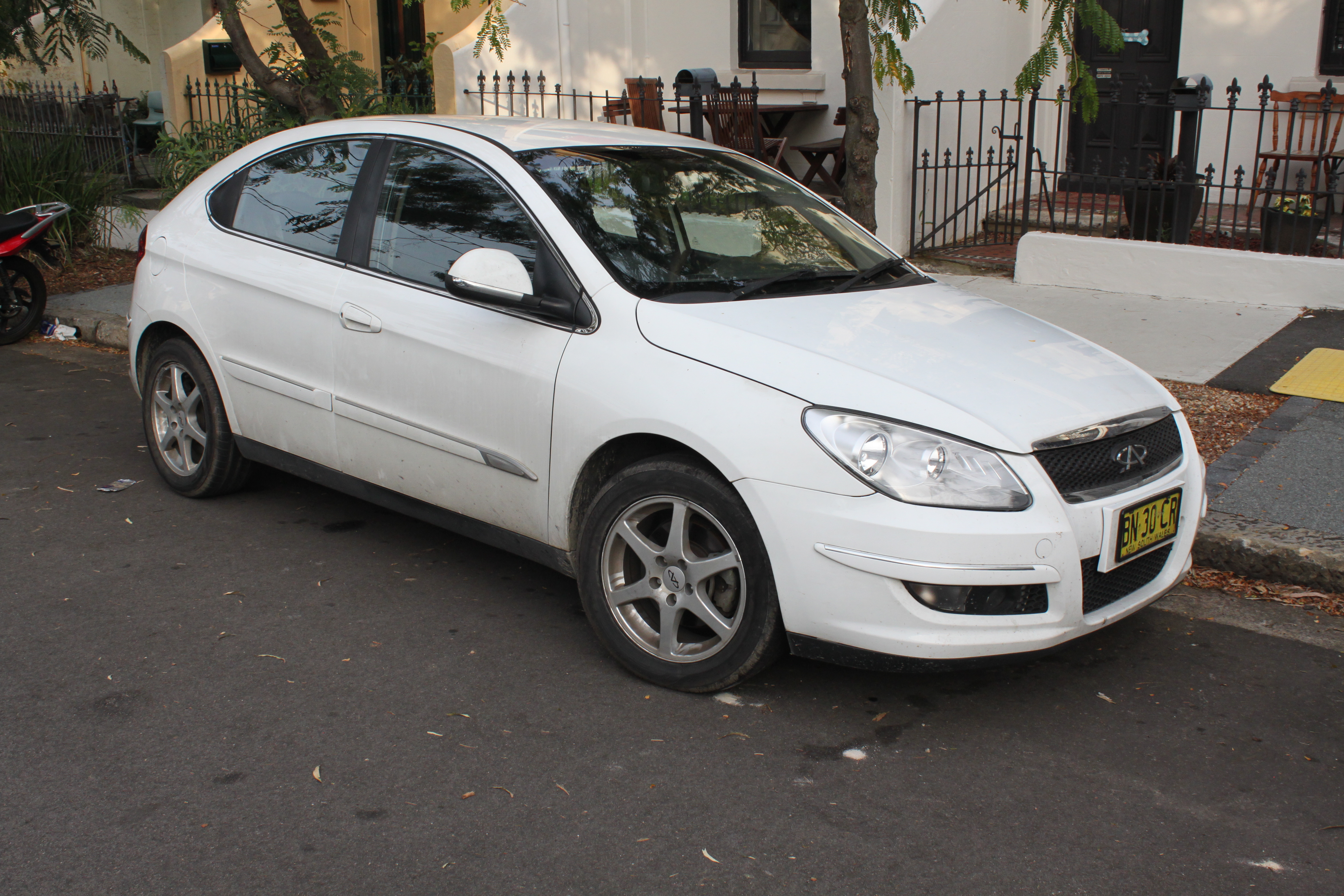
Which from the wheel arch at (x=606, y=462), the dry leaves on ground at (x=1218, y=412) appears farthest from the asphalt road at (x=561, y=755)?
the dry leaves on ground at (x=1218, y=412)

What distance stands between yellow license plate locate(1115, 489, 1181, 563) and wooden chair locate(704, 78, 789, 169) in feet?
24.4

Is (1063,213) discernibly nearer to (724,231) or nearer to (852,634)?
(724,231)

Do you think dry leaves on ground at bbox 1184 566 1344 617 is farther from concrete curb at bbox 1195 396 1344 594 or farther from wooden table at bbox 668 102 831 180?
wooden table at bbox 668 102 831 180

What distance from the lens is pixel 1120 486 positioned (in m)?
3.45

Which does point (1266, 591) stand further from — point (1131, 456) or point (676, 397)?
point (676, 397)

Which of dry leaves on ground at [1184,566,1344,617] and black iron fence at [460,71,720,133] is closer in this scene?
dry leaves on ground at [1184,566,1344,617]

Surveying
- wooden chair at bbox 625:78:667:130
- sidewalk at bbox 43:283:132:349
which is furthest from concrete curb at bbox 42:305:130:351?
wooden chair at bbox 625:78:667:130

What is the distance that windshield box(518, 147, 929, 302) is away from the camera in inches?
156

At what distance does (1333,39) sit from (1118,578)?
9.36 meters

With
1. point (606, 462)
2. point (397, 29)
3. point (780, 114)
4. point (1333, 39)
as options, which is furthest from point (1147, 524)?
point (397, 29)

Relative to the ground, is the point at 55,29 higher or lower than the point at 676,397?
higher

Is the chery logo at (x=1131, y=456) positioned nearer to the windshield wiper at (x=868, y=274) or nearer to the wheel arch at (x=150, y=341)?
the windshield wiper at (x=868, y=274)

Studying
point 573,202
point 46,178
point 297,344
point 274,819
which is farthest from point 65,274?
point 274,819

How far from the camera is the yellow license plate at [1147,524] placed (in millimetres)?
3412
